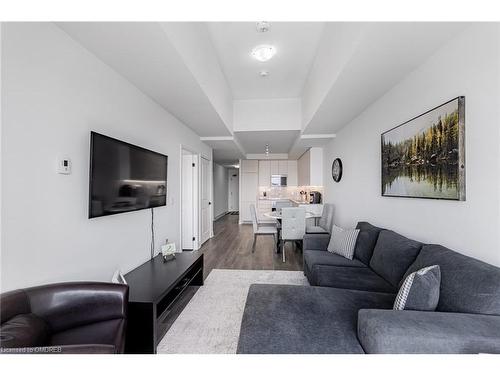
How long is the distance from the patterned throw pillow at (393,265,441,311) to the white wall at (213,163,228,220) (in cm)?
790

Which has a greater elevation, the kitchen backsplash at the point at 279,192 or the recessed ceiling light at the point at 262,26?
the recessed ceiling light at the point at 262,26

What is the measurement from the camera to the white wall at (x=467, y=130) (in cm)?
139

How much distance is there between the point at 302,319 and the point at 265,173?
6.77 meters

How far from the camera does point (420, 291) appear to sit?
130 cm

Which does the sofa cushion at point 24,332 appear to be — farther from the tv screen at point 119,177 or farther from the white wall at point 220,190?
the white wall at point 220,190

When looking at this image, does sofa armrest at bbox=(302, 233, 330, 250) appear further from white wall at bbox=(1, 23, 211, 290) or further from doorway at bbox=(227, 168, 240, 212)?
doorway at bbox=(227, 168, 240, 212)

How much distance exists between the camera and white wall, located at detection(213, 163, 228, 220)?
900cm

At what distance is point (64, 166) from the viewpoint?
1.55 m

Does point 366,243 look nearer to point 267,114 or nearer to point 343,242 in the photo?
point 343,242

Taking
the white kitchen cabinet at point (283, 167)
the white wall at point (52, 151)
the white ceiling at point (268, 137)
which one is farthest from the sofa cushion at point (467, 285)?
the white kitchen cabinet at point (283, 167)

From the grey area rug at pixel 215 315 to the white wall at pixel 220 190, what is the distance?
5.87 m

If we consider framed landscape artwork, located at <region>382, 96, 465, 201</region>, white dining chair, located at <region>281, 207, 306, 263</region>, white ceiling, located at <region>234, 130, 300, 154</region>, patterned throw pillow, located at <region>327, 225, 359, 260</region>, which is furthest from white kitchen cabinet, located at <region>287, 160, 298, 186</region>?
framed landscape artwork, located at <region>382, 96, 465, 201</region>

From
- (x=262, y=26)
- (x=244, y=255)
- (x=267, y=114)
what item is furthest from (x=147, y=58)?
(x=244, y=255)
